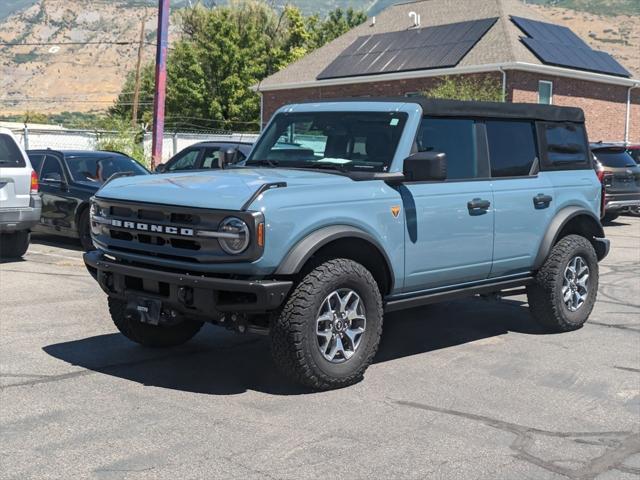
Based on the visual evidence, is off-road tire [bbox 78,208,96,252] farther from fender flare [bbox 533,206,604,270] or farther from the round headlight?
the round headlight

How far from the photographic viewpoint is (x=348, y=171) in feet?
21.3

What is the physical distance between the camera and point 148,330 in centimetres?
689

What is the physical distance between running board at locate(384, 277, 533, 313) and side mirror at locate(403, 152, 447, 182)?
0.94 metres

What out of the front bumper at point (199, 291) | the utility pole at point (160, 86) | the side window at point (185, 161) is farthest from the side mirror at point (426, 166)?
the utility pole at point (160, 86)

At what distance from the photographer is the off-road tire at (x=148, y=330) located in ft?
22.4

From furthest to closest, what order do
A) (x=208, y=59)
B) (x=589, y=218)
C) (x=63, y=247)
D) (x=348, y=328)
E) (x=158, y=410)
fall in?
(x=208, y=59) < (x=63, y=247) < (x=589, y=218) < (x=348, y=328) < (x=158, y=410)

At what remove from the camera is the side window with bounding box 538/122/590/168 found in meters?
7.96

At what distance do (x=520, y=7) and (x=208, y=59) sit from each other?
22.6 m

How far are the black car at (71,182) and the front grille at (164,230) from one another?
6.33 metres

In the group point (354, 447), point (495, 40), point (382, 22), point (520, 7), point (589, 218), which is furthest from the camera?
point (382, 22)

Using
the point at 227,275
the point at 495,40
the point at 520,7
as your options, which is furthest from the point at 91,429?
the point at 520,7

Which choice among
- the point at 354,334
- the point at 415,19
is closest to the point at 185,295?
the point at 354,334

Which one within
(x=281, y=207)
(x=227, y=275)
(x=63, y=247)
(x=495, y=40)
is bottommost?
(x=63, y=247)

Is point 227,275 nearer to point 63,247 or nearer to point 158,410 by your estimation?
point 158,410
